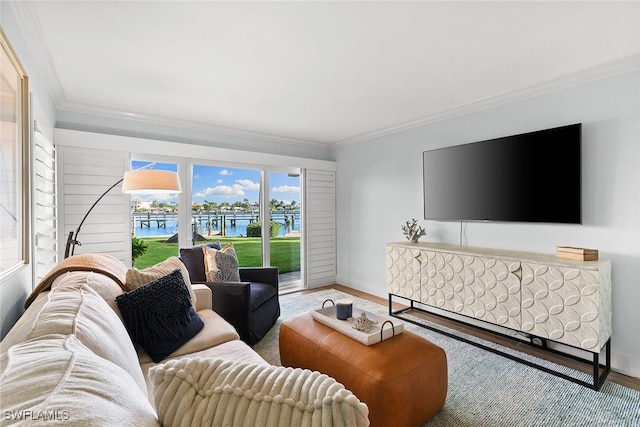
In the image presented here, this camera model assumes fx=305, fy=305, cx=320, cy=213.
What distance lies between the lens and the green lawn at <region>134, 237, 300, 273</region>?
3.75m

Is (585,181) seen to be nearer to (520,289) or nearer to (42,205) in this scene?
(520,289)

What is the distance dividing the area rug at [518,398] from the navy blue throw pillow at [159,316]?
1.01 meters

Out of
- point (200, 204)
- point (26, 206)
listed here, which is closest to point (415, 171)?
point (200, 204)

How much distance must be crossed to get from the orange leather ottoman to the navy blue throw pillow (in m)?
0.76

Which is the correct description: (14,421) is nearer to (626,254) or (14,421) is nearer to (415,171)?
(626,254)

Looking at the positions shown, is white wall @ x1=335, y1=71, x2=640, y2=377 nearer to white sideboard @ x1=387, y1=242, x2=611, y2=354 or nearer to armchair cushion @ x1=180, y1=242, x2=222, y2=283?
white sideboard @ x1=387, y1=242, x2=611, y2=354

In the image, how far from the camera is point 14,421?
48cm

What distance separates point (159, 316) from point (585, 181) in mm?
3405

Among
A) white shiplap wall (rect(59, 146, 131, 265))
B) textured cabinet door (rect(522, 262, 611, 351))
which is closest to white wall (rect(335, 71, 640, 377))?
textured cabinet door (rect(522, 262, 611, 351))

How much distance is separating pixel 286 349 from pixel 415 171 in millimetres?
2738

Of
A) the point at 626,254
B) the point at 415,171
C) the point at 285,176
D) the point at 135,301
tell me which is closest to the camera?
the point at 135,301

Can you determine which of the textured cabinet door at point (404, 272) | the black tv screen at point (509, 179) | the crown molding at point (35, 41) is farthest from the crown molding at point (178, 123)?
the textured cabinet door at point (404, 272)

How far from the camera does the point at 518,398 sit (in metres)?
2.07

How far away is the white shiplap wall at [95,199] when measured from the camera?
123 inches
